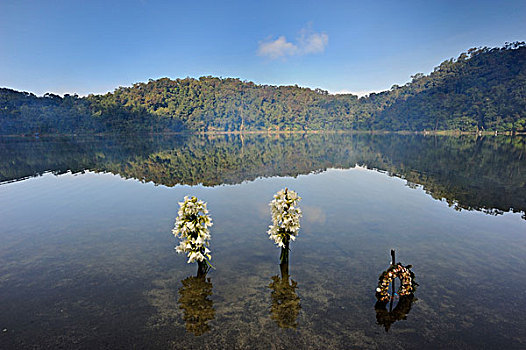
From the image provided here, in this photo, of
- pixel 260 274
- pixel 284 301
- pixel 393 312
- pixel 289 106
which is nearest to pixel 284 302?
pixel 284 301

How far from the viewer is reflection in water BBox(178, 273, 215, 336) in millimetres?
6332

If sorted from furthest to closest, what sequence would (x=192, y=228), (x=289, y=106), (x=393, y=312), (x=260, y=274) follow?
(x=289, y=106)
(x=260, y=274)
(x=192, y=228)
(x=393, y=312)

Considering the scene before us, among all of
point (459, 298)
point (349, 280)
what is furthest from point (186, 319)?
point (459, 298)

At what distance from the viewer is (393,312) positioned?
6719mm

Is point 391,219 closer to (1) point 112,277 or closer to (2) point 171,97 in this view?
(1) point 112,277

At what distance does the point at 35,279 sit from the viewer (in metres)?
8.41

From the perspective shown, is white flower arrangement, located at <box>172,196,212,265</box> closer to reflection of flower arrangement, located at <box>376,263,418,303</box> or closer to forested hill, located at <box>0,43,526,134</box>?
reflection of flower arrangement, located at <box>376,263,418,303</box>

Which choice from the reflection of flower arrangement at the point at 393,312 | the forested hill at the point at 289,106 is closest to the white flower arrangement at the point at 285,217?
the reflection of flower arrangement at the point at 393,312

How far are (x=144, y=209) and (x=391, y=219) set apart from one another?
12.8 m

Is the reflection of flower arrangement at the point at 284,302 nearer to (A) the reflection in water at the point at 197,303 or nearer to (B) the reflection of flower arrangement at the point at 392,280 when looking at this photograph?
(A) the reflection in water at the point at 197,303

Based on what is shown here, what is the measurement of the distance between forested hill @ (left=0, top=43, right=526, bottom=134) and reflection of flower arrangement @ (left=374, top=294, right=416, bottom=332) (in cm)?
12367

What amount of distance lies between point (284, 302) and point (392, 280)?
2616mm

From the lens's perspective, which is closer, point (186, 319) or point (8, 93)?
point (186, 319)

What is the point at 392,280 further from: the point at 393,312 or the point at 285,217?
the point at 285,217
